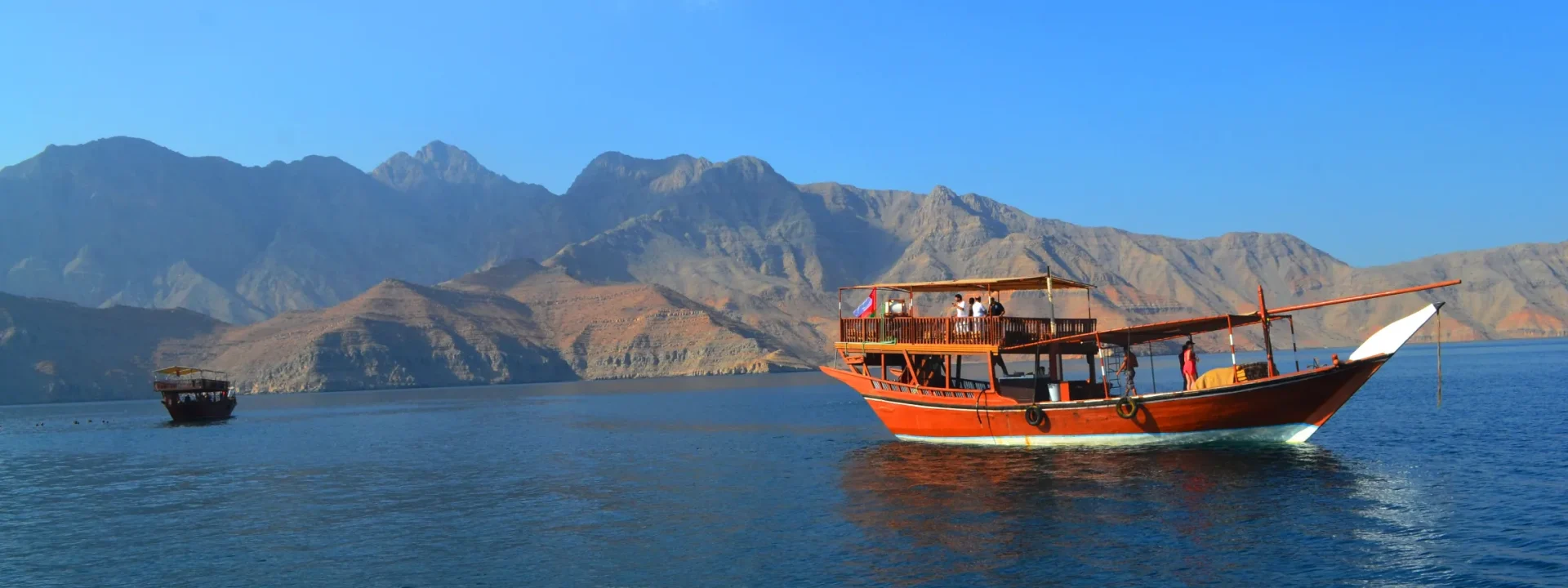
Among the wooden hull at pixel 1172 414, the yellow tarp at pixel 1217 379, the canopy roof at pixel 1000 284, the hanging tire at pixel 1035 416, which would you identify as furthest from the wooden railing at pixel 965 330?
the yellow tarp at pixel 1217 379

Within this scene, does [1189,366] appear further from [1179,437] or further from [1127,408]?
[1127,408]

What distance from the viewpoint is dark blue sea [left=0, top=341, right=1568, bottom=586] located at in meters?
20.7

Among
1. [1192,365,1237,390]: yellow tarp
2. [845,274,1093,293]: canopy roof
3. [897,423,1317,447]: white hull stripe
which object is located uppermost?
[845,274,1093,293]: canopy roof

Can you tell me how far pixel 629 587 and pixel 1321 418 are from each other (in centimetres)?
2393

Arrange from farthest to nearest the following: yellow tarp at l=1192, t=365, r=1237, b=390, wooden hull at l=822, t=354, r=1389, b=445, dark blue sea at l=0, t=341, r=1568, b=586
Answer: yellow tarp at l=1192, t=365, r=1237, b=390
wooden hull at l=822, t=354, r=1389, b=445
dark blue sea at l=0, t=341, r=1568, b=586

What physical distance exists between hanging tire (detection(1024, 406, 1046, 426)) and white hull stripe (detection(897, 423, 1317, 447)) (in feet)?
1.84

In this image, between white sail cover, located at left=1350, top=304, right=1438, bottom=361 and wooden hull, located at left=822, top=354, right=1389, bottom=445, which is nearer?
white sail cover, located at left=1350, top=304, right=1438, bottom=361

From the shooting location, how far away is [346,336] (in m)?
166

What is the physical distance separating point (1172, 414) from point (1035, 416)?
4.54 m

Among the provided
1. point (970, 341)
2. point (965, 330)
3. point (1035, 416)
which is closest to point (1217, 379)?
point (1035, 416)

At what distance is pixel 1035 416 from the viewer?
1447 inches

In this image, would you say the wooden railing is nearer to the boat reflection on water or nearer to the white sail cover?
the boat reflection on water

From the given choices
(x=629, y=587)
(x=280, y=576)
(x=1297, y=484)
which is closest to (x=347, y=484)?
(x=280, y=576)

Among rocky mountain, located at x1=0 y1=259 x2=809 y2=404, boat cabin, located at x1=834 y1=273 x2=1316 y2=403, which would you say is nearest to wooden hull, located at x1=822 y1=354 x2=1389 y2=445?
boat cabin, located at x1=834 y1=273 x2=1316 y2=403
